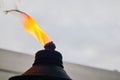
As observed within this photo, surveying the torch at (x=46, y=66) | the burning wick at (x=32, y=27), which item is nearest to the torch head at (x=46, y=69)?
the torch at (x=46, y=66)

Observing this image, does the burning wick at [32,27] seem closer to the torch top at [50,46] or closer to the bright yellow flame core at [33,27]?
the bright yellow flame core at [33,27]

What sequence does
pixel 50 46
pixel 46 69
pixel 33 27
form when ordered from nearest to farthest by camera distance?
pixel 46 69
pixel 50 46
pixel 33 27

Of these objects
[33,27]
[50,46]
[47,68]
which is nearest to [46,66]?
[47,68]

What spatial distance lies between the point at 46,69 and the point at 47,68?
1 cm

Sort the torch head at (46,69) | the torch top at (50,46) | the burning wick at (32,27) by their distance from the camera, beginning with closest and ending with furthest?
the torch head at (46,69)
the torch top at (50,46)
the burning wick at (32,27)

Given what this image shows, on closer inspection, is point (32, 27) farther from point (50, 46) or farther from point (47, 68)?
point (47, 68)

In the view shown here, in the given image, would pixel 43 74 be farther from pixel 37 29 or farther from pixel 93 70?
pixel 93 70

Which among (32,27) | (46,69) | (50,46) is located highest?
(32,27)

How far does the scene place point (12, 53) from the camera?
3297mm

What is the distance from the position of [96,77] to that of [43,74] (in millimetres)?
2369

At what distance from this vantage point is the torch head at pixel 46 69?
150cm

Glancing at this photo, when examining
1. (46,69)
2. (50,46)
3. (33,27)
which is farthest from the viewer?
(33,27)

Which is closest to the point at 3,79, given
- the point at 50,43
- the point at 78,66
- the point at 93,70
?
the point at 78,66

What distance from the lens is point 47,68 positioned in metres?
1.55
